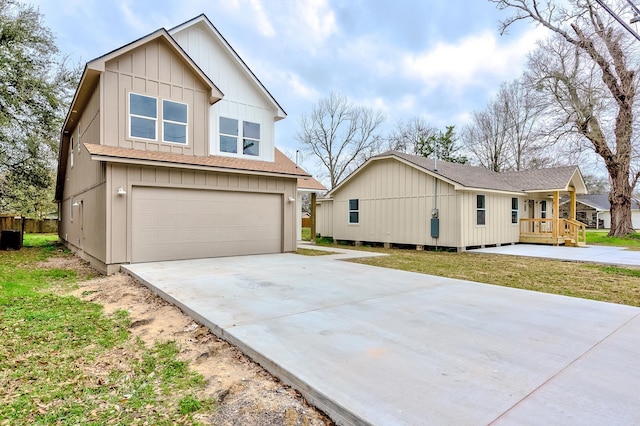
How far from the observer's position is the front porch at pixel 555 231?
624 inches

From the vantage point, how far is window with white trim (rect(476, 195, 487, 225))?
572 inches

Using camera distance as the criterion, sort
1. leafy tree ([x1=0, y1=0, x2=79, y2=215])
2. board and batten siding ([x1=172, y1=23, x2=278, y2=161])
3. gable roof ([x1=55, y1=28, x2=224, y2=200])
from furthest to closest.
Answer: leafy tree ([x1=0, y1=0, x2=79, y2=215])
board and batten siding ([x1=172, y1=23, x2=278, y2=161])
gable roof ([x1=55, y1=28, x2=224, y2=200])

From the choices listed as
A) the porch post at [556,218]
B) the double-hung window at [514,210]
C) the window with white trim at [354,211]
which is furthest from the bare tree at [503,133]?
the window with white trim at [354,211]

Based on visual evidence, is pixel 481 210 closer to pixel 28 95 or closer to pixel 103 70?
pixel 103 70

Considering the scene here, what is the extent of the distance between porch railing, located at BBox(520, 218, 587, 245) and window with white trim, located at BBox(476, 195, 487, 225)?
11.3 feet

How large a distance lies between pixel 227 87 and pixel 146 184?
445 centimetres

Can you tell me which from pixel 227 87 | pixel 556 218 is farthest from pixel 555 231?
pixel 227 87

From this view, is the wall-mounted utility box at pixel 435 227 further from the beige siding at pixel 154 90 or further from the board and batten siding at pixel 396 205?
the beige siding at pixel 154 90

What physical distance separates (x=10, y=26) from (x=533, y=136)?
26.3m

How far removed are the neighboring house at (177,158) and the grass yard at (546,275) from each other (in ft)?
12.3

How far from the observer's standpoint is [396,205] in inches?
612

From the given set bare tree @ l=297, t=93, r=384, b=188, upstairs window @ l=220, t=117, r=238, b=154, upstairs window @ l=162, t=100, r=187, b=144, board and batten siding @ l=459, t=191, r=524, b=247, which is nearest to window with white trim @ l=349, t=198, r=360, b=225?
board and batten siding @ l=459, t=191, r=524, b=247

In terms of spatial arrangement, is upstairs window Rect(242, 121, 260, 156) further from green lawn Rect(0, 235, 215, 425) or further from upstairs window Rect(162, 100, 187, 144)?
green lawn Rect(0, 235, 215, 425)

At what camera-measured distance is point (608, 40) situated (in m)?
17.6
